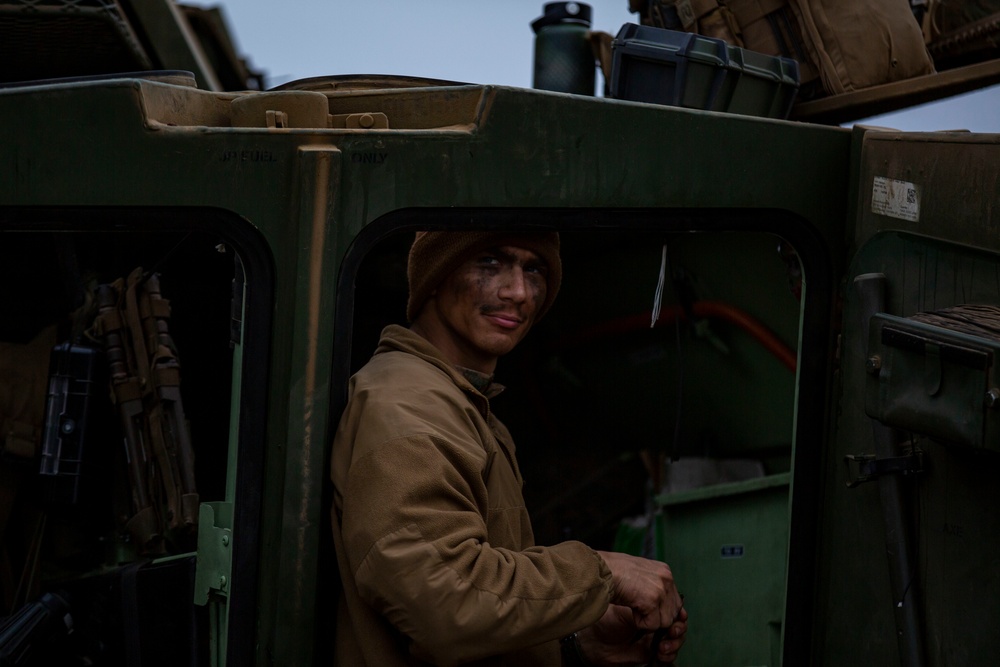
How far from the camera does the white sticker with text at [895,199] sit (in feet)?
8.05

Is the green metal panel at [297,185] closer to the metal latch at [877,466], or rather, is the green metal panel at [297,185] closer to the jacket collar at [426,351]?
the jacket collar at [426,351]

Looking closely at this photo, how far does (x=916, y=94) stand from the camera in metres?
3.38

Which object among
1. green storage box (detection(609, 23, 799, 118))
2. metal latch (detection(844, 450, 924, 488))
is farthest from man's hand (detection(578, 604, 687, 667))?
green storage box (detection(609, 23, 799, 118))

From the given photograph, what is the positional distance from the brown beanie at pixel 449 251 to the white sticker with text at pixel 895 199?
26.5 inches

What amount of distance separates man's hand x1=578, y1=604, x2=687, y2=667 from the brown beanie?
0.75m

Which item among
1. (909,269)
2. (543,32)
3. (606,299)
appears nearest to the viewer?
(909,269)

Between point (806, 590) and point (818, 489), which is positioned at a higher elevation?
point (818, 489)

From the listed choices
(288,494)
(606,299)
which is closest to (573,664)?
(288,494)


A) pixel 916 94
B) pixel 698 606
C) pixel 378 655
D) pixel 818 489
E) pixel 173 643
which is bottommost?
pixel 698 606

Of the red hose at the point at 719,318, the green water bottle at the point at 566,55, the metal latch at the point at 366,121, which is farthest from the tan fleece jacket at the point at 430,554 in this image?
the red hose at the point at 719,318

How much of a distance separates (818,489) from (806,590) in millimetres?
217

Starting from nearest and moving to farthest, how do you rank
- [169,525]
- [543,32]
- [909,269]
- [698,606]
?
[909,269] → [169,525] → [543,32] → [698,606]

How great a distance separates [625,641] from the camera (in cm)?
261

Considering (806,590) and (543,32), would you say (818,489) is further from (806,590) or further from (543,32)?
(543,32)
